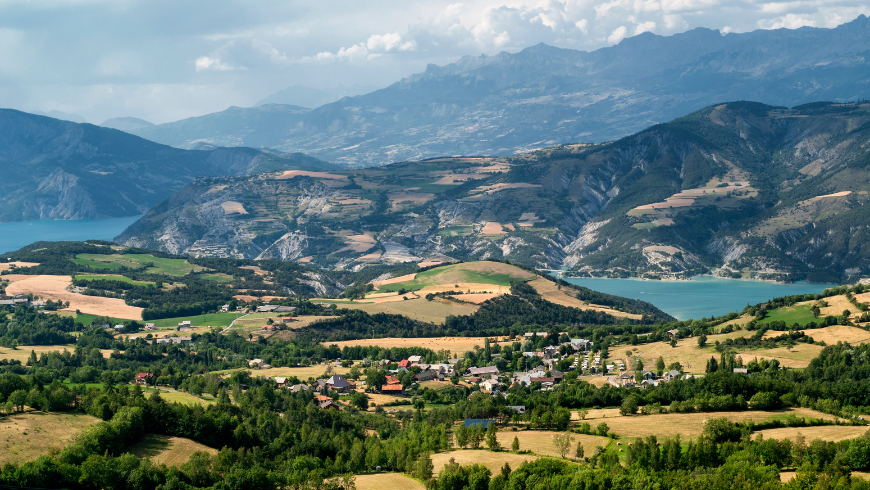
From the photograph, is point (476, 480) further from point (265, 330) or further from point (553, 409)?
point (265, 330)

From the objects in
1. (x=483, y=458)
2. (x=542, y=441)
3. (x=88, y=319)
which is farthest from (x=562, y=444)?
(x=88, y=319)

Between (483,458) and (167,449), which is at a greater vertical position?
(167,449)

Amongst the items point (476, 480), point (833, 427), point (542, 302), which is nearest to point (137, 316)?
point (542, 302)

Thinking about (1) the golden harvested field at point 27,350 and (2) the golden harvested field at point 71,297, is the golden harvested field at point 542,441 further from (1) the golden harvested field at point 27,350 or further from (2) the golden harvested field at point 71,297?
(2) the golden harvested field at point 71,297

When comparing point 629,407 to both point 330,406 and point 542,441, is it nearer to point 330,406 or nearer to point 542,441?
point 542,441

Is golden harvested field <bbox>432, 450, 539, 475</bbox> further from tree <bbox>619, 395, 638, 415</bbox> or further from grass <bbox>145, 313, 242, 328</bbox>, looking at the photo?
grass <bbox>145, 313, 242, 328</bbox>

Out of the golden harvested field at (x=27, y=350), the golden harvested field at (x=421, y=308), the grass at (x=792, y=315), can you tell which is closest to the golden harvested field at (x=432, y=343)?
the golden harvested field at (x=421, y=308)
